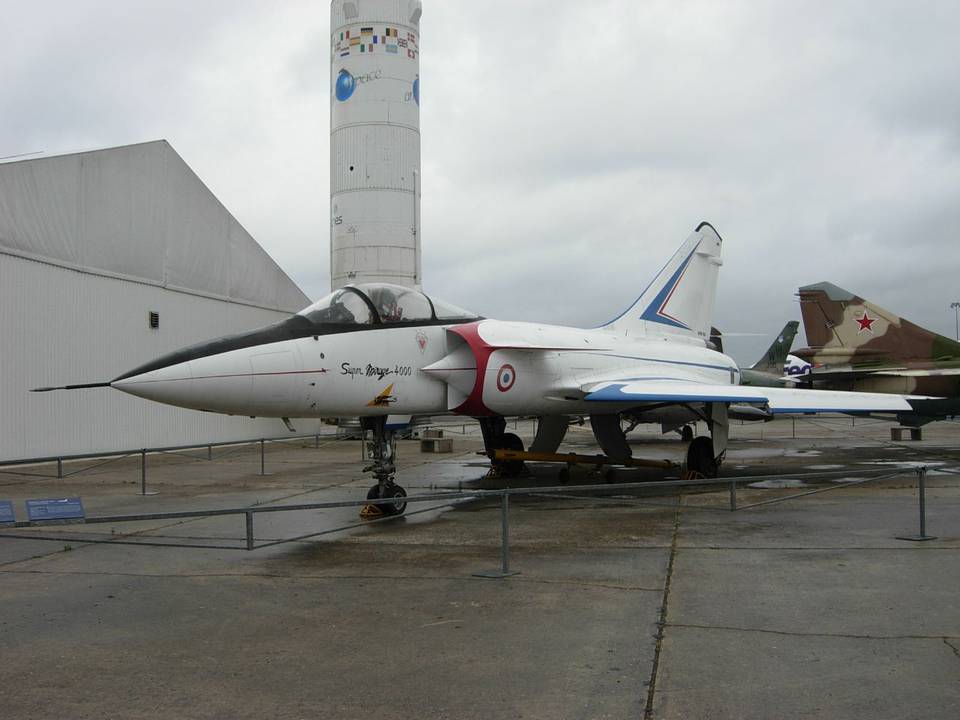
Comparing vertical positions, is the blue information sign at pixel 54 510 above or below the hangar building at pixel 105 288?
below

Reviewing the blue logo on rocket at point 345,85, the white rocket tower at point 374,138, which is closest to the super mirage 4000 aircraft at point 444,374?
the white rocket tower at point 374,138

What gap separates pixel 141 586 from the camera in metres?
5.92

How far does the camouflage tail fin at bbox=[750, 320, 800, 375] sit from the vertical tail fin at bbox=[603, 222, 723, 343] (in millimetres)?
18334

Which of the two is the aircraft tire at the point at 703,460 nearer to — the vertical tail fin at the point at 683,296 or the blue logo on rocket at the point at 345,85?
the vertical tail fin at the point at 683,296

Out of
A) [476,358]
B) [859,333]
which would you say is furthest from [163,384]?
[859,333]

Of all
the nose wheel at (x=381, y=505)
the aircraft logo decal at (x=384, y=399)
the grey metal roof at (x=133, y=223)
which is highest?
the grey metal roof at (x=133, y=223)

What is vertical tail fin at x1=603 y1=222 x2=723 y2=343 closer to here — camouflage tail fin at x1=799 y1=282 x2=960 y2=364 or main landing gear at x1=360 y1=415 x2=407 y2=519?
camouflage tail fin at x1=799 y1=282 x2=960 y2=364

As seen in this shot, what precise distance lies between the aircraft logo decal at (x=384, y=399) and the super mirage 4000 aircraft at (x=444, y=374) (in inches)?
0.5

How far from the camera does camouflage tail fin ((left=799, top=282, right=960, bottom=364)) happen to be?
53.5 ft

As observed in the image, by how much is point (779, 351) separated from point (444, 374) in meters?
25.9

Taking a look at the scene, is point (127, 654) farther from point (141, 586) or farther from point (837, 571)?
point (837, 571)

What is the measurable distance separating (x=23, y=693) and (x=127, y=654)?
620 millimetres

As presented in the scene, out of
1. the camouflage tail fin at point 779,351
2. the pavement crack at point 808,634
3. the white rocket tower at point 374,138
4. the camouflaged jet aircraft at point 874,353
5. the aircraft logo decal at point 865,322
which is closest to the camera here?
the pavement crack at point 808,634

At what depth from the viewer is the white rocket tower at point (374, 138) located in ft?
66.8
